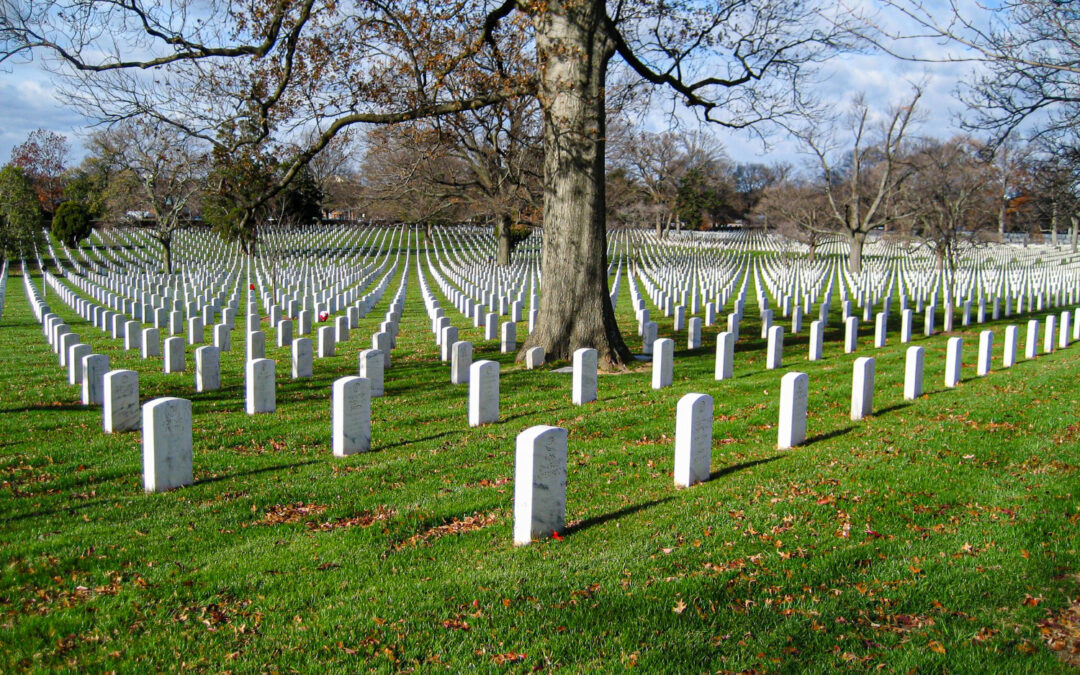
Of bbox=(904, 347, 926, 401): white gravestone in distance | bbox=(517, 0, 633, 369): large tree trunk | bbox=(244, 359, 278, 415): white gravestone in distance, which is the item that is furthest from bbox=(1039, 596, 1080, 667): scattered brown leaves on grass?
bbox=(517, 0, 633, 369): large tree trunk

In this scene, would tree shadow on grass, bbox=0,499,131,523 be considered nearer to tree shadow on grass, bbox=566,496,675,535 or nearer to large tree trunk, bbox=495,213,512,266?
tree shadow on grass, bbox=566,496,675,535

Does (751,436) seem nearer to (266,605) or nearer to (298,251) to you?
(266,605)

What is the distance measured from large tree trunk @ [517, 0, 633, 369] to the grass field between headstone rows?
11.7 feet

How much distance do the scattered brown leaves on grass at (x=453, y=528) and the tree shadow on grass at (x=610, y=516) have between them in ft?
1.94

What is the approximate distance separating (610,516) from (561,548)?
70 centimetres

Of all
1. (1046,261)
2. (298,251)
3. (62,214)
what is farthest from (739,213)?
(62,214)

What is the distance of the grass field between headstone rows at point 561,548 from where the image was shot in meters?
3.68

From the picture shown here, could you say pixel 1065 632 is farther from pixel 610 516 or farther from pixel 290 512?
pixel 290 512

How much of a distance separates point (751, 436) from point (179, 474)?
5198 mm

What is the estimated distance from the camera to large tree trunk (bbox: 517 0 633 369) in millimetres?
11570

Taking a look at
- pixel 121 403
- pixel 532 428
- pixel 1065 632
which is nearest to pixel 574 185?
pixel 121 403

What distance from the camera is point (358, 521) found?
5.54 meters

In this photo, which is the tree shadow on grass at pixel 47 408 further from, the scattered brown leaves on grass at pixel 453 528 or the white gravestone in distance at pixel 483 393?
the scattered brown leaves on grass at pixel 453 528

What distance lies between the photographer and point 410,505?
19.1 ft
